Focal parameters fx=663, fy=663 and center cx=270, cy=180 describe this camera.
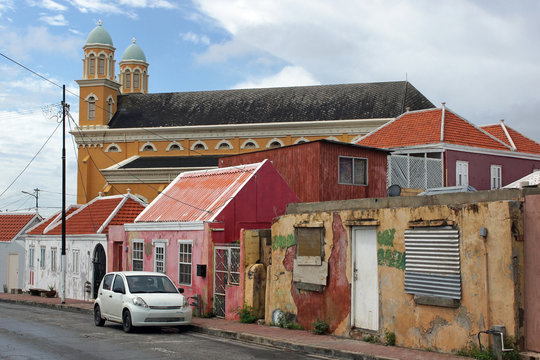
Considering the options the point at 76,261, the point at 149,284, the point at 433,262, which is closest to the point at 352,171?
the point at 149,284

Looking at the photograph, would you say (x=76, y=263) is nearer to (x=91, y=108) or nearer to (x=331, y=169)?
(x=331, y=169)

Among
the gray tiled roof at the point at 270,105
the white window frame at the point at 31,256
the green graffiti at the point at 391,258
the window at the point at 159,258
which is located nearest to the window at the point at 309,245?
the green graffiti at the point at 391,258

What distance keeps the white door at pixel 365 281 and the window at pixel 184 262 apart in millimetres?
7254

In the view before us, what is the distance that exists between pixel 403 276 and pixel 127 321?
23.4 feet

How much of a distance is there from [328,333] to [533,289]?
551cm

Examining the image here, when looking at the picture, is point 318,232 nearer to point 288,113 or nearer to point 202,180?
point 202,180

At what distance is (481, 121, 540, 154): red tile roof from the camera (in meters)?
33.4

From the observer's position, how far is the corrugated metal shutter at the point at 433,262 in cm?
1211

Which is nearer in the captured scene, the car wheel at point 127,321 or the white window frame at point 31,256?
the car wheel at point 127,321

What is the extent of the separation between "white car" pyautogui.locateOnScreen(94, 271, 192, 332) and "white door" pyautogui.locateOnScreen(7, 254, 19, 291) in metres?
22.0

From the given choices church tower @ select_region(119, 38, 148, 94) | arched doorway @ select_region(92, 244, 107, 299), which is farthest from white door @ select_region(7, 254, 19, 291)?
church tower @ select_region(119, 38, 148, 94)

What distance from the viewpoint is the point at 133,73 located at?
250ft

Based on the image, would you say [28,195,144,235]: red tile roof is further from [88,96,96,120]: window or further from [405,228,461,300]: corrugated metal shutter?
[88,96,96,120]: window

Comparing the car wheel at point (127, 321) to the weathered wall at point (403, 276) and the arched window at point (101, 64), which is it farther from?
the arched window at point (101, 64)
